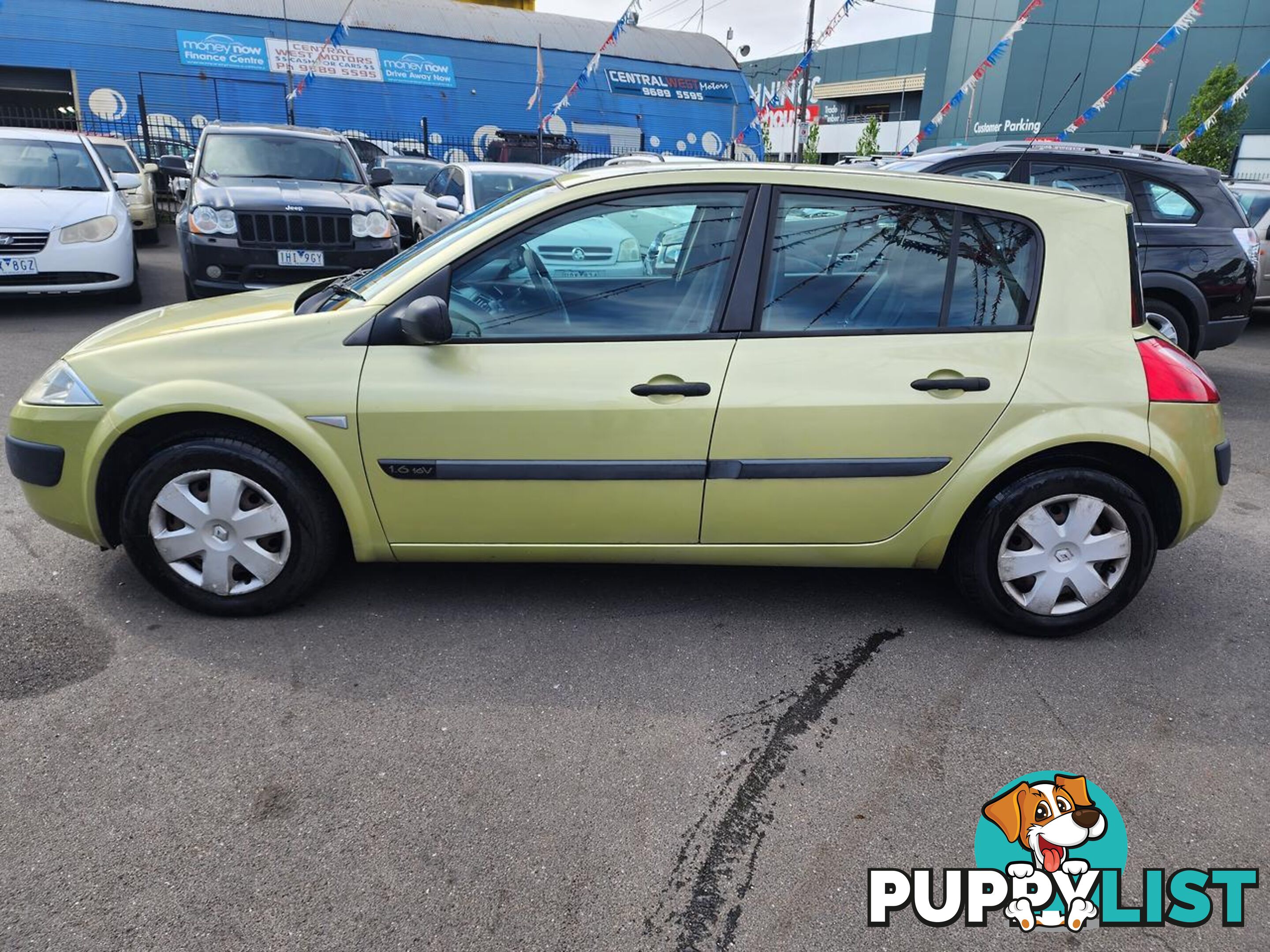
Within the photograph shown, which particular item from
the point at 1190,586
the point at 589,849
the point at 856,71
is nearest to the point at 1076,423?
the point at 1190,586

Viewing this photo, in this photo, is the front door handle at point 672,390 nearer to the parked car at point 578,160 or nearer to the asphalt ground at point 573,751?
the asphalt ground at point 573,751

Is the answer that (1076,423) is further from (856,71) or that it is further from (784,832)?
(856,71)

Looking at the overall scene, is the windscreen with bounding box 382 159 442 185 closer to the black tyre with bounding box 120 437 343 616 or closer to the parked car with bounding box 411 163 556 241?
the parked car with bounding box 411 163 556 241

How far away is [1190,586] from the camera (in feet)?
12.6

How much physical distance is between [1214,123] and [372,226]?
95.1ft

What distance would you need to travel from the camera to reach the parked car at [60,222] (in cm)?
813

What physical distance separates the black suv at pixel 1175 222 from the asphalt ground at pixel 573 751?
393 cm

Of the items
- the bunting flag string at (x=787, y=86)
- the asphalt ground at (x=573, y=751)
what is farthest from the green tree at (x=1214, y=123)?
the asphalt ground at (x=573, y=751)

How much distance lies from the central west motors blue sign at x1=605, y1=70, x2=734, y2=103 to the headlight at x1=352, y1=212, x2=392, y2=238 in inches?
1120

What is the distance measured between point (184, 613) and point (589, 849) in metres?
1.92

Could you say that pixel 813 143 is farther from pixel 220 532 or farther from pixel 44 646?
pixel 44 646

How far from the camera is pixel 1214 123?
27.6 metres

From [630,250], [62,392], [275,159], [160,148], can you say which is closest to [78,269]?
[275,159]

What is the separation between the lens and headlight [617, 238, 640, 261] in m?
3.22
